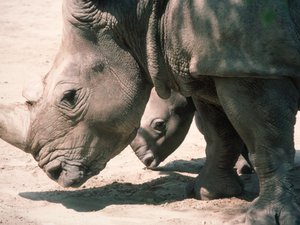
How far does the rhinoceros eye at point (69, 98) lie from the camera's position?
20.8 feet

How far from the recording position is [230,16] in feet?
18.4

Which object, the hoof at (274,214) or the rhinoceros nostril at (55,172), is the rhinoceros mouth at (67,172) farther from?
the hoof at (274,214)

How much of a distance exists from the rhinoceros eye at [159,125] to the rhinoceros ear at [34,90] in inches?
79.9

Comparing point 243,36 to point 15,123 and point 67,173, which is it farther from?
point 15,123

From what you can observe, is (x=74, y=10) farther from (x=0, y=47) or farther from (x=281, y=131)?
(x=0, y=47)

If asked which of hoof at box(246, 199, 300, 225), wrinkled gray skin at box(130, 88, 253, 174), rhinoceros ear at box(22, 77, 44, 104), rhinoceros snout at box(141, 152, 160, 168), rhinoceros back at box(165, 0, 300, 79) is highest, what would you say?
rhinoceros back at box(165, 0, 300, 79)

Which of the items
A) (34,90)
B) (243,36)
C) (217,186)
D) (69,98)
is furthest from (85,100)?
(217,186)

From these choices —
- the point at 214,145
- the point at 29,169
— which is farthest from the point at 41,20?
the point at 214,145

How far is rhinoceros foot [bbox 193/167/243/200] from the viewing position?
23.2 feet

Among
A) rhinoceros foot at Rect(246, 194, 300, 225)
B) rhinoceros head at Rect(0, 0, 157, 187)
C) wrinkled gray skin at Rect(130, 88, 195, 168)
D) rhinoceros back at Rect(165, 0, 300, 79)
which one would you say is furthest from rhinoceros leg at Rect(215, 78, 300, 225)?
wrinkled gray skin at Rect(130, 88, 195, 168)

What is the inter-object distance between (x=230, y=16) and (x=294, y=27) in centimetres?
44

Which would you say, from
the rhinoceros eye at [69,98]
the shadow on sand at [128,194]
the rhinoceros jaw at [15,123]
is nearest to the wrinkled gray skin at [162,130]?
the shadow on sand at [128,194]

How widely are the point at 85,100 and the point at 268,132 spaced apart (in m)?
1.40

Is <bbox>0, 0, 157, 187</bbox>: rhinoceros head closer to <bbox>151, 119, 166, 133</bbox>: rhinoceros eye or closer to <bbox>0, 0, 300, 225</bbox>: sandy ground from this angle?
<bbox>0, 0, 300, 225</bbox>: sandy ground
